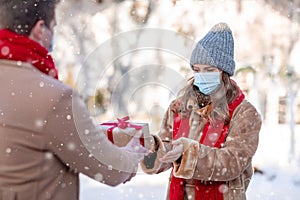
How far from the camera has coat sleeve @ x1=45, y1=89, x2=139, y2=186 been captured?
1667 millimetres

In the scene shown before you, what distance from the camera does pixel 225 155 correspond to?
89.1 inches

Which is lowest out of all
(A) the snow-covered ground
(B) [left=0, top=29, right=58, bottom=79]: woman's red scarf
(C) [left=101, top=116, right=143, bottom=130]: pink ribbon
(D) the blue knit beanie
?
(A) the snow-covered ground

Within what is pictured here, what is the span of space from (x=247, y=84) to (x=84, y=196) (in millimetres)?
3079

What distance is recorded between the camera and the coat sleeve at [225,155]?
7.41ft

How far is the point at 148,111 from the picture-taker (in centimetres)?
254

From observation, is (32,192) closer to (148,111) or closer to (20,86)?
(20,86)

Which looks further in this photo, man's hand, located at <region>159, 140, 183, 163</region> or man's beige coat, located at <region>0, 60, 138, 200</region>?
man's hand, located at <region>159, 140, 183, 163</region>

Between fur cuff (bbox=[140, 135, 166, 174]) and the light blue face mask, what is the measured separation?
297 millimetres

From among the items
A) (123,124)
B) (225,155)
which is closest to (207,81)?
(225,155)

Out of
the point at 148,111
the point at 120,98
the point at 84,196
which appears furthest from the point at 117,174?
the point at 84,196

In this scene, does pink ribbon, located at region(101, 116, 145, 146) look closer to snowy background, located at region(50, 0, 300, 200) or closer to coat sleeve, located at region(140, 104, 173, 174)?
coat sleeve, located at region(140, 104, 173, 174)

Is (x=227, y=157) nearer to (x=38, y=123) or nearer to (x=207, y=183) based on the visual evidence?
(x=207, y=183)

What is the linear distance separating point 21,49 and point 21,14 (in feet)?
0.36

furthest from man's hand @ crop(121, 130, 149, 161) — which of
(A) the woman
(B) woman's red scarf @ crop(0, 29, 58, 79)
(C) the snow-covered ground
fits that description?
(C) the snow-covered ground
